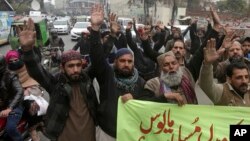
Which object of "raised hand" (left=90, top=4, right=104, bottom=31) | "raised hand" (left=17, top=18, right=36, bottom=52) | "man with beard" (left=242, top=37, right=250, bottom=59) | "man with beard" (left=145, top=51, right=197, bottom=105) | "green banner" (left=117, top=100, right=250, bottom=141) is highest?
"raised hand" (left=90, top=4, right=104, bottom=31)

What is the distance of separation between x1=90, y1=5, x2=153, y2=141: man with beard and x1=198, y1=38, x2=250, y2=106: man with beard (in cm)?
62

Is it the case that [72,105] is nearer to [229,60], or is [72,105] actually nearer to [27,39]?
[27,39]

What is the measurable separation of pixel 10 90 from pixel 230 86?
2333 millimetres

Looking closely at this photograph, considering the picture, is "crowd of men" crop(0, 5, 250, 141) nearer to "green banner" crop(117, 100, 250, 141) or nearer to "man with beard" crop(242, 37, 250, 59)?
"green banner" crop(117, 100, 250, 141)

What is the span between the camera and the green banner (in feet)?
13.1

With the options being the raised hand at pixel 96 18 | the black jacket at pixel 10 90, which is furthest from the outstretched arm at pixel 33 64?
the raised hand at pixel 96 18

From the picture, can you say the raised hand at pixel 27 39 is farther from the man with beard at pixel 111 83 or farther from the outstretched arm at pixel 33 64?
the man with beard at pixel 111 83

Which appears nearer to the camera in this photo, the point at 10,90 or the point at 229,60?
the point at 10,90

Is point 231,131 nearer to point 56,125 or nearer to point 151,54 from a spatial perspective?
point 56,125

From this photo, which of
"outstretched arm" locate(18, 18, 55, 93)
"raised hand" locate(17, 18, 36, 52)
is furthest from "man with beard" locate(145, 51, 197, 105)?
"raised hand" locate(17, 18, 36, 52)

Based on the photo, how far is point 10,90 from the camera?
4660 mm

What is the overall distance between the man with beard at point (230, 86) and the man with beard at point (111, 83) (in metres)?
0.62

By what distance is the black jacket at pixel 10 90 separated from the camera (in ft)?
15.1

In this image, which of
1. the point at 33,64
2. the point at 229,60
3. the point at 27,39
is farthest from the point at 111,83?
the point at 229,60
